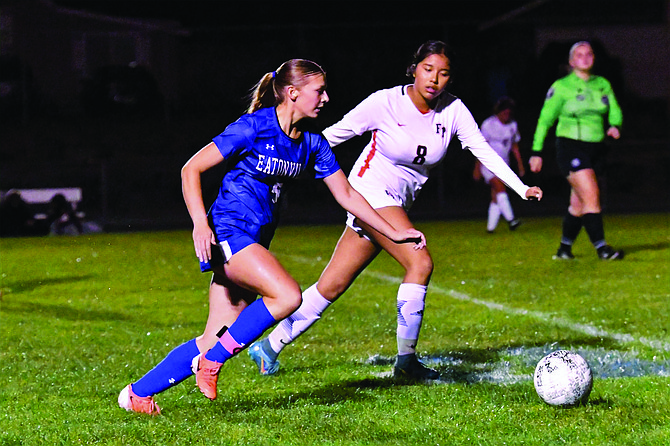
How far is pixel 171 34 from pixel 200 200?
21.1 m

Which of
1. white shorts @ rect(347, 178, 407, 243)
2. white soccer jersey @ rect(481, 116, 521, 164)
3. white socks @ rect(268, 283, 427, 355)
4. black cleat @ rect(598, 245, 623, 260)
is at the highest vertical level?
white shorts @ rect(347, 178, 407, 243)

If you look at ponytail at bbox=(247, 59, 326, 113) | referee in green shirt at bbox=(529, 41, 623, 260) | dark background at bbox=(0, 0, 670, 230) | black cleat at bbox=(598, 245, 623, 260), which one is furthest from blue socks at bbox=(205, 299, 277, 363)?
dark background at bbox=(0, 0, 670, 230)

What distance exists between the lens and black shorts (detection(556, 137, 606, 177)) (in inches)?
439

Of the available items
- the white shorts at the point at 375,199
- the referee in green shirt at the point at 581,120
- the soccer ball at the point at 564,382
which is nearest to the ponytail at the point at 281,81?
the white shorts at the point at 375,199

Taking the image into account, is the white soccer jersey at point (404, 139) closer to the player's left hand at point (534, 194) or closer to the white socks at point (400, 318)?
the player's left hand at point (534, 194)

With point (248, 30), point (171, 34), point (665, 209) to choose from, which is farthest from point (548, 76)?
point (171, 34)

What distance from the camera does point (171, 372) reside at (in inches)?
190

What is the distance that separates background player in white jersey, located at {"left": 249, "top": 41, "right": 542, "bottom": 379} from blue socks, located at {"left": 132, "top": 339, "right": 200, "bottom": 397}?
4.29 feet

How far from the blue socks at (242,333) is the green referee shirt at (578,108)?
23.6ft

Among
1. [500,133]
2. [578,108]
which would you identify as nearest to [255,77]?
[500,133]

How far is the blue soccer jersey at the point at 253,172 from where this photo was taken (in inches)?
187

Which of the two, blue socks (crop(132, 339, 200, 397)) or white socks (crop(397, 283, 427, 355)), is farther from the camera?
white socks (crop(397, 283, 427, 355))

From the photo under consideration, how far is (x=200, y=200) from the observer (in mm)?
4605

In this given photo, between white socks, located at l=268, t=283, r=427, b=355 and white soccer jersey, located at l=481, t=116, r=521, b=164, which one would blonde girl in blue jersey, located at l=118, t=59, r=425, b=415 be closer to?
white socks, located at l=268, t=283, r=427, b=355
